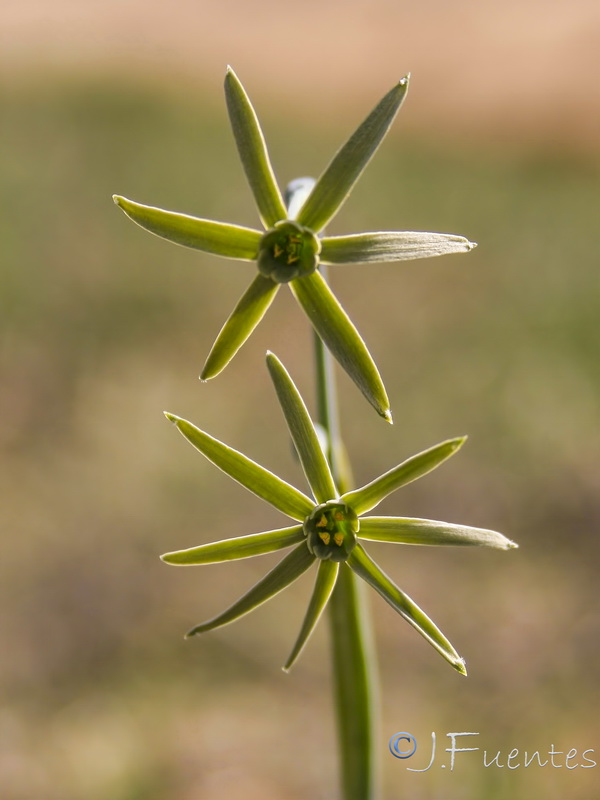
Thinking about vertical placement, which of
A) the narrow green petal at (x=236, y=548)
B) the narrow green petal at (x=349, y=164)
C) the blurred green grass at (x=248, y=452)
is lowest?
the narrow green petal at (x=236, y=548)

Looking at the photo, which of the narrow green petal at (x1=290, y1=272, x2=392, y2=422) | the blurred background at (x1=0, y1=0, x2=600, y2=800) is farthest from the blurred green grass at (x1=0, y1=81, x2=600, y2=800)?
the narrow green petal at (x1=290, y1=272, x2=392, y2=422)

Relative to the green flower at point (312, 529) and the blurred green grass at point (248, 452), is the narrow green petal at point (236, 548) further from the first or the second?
the blurred green grass at point (248, 452)

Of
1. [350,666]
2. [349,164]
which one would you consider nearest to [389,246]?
[349,164]

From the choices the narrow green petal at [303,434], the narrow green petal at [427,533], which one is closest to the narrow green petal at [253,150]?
the narrow green petal at [303,434]

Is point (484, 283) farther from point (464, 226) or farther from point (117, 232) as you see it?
point (117, 232)

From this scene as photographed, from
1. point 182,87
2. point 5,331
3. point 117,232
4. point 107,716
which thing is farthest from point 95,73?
point 107,716

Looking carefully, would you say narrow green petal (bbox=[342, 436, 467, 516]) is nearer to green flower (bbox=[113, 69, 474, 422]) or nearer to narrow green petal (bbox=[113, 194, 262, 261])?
green flower (bbox=[113, 69, 474, 422])
